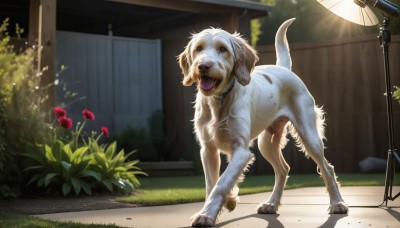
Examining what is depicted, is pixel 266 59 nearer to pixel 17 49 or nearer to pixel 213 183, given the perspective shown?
pixel 17 49

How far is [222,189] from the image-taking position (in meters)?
3.65

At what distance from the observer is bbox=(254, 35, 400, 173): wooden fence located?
9.62 meters

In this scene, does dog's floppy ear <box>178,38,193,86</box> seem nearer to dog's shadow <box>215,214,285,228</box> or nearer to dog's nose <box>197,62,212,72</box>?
dog's nose <box>197,62,212,72</box>

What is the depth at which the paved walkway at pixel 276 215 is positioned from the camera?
3.92 meters

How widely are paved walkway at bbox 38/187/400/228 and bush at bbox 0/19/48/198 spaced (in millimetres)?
1473

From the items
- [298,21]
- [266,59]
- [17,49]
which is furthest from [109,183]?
[298,21]

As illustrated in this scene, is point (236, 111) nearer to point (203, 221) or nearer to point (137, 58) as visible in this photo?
point (203, 221)

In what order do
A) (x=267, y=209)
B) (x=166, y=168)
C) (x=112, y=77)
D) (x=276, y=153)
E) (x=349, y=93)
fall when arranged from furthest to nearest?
(x=112, y=77)
(x=349, y=93)
(x=166, y=168)
(x=276, y=153)
(x=267, y=209)

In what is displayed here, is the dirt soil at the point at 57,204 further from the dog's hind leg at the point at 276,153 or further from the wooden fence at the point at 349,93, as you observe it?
the wooden fence at the point at 349,93

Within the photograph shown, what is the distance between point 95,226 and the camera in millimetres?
3725

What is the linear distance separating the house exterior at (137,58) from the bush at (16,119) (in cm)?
400

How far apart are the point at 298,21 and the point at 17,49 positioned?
A: 1686 centimetres

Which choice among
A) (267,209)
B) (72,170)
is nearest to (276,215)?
(267,209)

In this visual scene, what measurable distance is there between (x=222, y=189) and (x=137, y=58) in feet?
27.8
